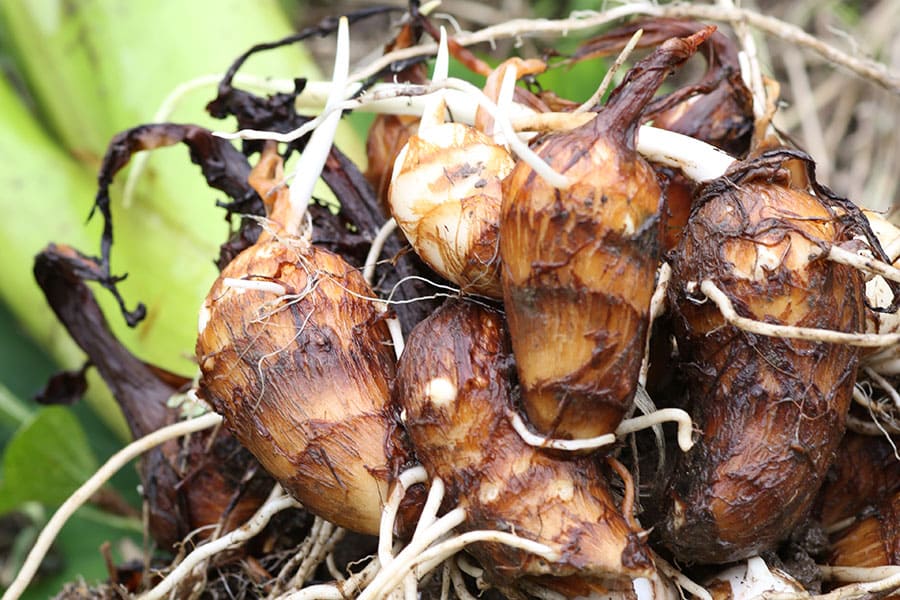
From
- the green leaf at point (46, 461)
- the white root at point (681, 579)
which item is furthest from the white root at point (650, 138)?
the green leaf at point (46, 461)

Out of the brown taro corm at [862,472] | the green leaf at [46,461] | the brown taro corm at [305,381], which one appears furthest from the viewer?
the green leaf at [46,461]

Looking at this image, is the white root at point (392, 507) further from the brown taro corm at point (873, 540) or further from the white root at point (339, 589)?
the brown taro corm at point (873, 540)

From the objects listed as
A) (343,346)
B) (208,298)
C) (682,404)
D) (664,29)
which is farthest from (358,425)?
(664,29)

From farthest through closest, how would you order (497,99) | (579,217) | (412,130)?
(412,130) → (497,99) → (579,217)

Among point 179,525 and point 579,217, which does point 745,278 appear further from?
point 179,525

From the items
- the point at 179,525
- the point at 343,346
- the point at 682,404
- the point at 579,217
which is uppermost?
the point at 579,217
